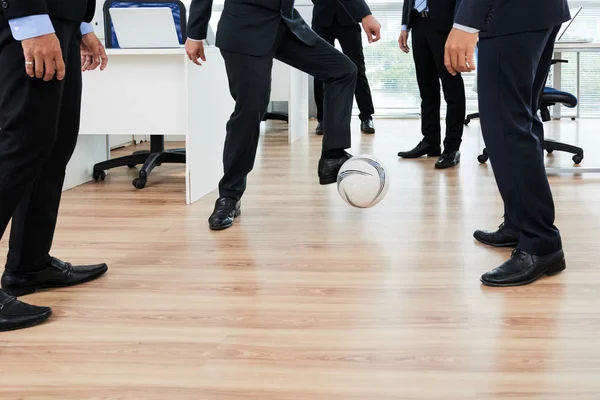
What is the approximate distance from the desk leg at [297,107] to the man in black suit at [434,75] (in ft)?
4.32

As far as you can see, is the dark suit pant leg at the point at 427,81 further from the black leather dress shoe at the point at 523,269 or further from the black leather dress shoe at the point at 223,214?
the black leather dress shoe at the point at 523,269

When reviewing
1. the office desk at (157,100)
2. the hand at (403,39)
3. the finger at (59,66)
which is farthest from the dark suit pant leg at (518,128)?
the hand at (403,39)

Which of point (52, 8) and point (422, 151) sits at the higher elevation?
point (52, 8)

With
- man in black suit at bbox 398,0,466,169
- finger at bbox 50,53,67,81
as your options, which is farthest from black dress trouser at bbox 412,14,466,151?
finger at bbox 50,53,67,81

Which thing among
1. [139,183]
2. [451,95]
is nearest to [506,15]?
[139,183]

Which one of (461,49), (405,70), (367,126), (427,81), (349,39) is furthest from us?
(405,70)

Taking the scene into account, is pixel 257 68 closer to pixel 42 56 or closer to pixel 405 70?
pixel 42 56

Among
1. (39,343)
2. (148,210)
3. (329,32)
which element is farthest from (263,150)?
(39,343)

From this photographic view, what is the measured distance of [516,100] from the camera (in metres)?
2.21

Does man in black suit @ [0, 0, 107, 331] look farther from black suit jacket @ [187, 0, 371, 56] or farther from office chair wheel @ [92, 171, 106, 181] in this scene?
office chair wheel @ [92, 171, 106, 181]

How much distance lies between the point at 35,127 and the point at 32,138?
0.09 feet

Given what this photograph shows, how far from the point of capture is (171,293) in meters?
2.22

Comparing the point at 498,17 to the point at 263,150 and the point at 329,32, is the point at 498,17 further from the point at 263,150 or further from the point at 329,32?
the point at 329,32

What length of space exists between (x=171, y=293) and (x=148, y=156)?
90.4 inches
